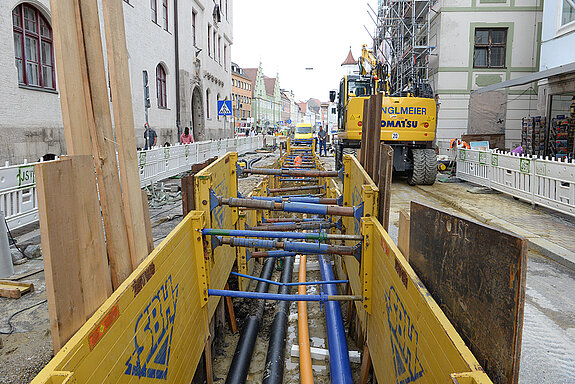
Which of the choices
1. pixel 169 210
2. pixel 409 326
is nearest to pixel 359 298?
pixel 409 326

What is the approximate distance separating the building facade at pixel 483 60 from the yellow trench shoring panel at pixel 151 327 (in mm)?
19269

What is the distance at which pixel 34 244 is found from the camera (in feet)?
20.5

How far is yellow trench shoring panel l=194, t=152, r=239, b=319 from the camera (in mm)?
3500

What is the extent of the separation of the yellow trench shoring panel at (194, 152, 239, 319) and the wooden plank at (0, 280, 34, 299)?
232 centimetres

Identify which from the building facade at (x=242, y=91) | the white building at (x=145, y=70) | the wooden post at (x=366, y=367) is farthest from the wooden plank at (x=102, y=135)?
the building facade at (x=242, y=91)

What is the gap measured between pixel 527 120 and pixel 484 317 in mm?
18641

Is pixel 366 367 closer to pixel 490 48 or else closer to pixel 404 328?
pixel 404 328

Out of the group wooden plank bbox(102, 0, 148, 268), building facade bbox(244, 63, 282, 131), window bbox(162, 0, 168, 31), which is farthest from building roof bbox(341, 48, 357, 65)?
wooden plank bbox(102, 0, 148, 268)

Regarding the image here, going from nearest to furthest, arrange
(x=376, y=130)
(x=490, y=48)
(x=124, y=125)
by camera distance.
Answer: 1. (x=124, y=125)
2. (x=376, y=130)
3. (x=490, y=48)

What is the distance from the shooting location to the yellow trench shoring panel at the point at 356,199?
3.32 meters

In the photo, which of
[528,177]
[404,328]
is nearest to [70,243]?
[404,328]

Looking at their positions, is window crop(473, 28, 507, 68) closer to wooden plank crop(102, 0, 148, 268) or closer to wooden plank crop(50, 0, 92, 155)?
wooden plank crop(102, 0, 148, 268)

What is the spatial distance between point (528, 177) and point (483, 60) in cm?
1329

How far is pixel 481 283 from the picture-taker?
65.6 inches
